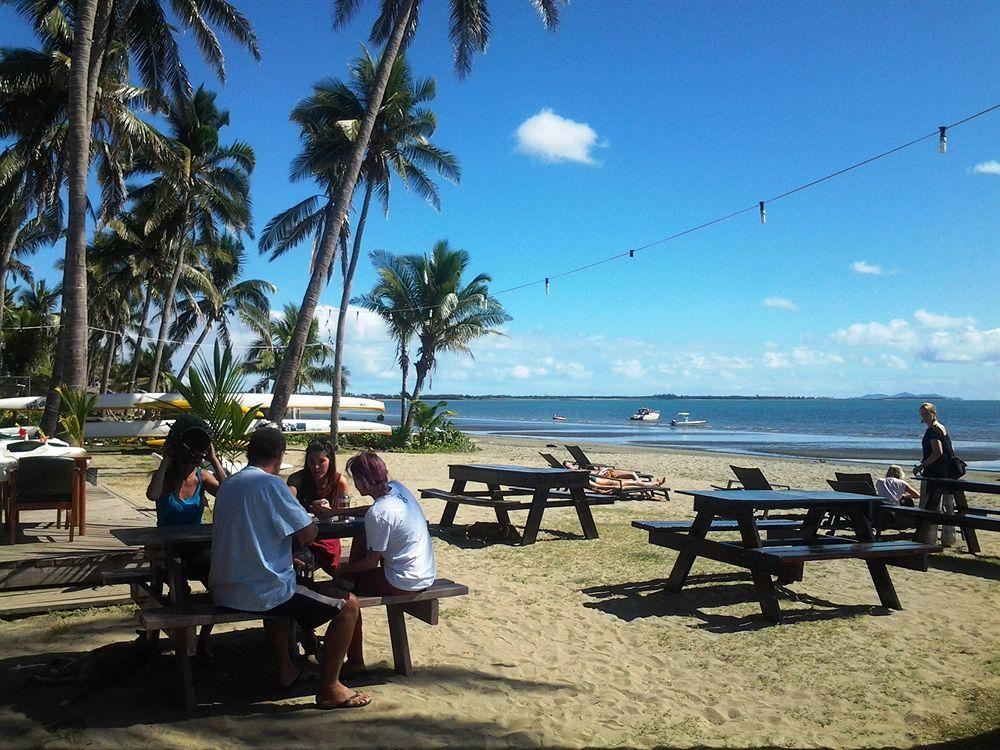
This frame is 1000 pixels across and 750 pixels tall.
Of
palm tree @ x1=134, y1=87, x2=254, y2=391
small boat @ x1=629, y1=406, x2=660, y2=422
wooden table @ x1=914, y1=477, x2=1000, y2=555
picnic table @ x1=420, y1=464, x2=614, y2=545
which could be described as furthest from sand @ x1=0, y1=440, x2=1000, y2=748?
small boat @ x1=629, y1=406, x2=660, y2=422

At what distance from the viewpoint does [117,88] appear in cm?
1734

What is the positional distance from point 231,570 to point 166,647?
3.83 ft

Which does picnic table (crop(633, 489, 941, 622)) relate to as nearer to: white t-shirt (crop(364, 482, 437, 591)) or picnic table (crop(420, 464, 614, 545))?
picnic table (crop(420, 464, 614, 545))

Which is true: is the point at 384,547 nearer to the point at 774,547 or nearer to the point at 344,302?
the point at 774,547

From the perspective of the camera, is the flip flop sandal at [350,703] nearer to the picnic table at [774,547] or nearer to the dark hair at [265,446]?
the dark hair at [265,446]

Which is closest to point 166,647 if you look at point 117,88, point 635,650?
point 635,650

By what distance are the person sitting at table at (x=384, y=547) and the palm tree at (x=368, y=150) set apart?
53.8 feet

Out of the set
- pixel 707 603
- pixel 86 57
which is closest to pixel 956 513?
pixel 707 603

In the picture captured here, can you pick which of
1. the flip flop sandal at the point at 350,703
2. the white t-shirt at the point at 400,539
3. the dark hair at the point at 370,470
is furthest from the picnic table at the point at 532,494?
the flip flop sandal at the point at 350,703

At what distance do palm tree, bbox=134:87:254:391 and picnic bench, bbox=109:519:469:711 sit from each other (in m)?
20.7

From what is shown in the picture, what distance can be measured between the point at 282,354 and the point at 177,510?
33.1 m

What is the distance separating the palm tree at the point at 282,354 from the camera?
123 feet

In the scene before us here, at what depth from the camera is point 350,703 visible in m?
3.45

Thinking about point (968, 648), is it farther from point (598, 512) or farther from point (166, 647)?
point (598, 512)
